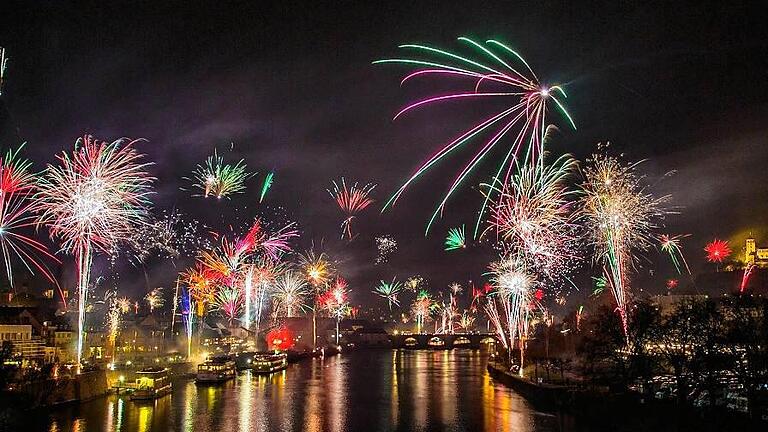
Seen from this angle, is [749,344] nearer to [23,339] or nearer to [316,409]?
[316,409]

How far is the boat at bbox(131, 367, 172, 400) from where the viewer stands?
42094 mm

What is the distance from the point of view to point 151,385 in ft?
141

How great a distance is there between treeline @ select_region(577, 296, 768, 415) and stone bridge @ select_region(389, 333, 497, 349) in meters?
98.9

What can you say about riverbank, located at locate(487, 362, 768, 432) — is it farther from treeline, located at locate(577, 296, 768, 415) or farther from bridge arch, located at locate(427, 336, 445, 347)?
bridge arch, located at locate(427, 336, 445, 347)

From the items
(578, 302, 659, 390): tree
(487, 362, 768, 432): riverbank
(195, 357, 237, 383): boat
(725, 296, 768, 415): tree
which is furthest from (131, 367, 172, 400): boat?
(725, 296, 768, 415): tree

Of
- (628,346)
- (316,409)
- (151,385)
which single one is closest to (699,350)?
(628,346)

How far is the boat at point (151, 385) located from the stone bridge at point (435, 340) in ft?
306

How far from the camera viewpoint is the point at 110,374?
46.8m

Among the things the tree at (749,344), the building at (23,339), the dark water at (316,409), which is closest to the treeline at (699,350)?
the tree at (749,344)

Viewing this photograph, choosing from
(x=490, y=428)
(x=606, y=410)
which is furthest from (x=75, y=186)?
(x=606, y=410)

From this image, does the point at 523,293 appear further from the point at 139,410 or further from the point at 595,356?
the point at 139,410

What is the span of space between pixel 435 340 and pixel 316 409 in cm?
10010

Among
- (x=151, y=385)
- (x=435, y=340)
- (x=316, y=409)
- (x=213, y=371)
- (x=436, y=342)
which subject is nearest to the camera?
(x=316, y=409)

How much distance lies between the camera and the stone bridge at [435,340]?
136 m
